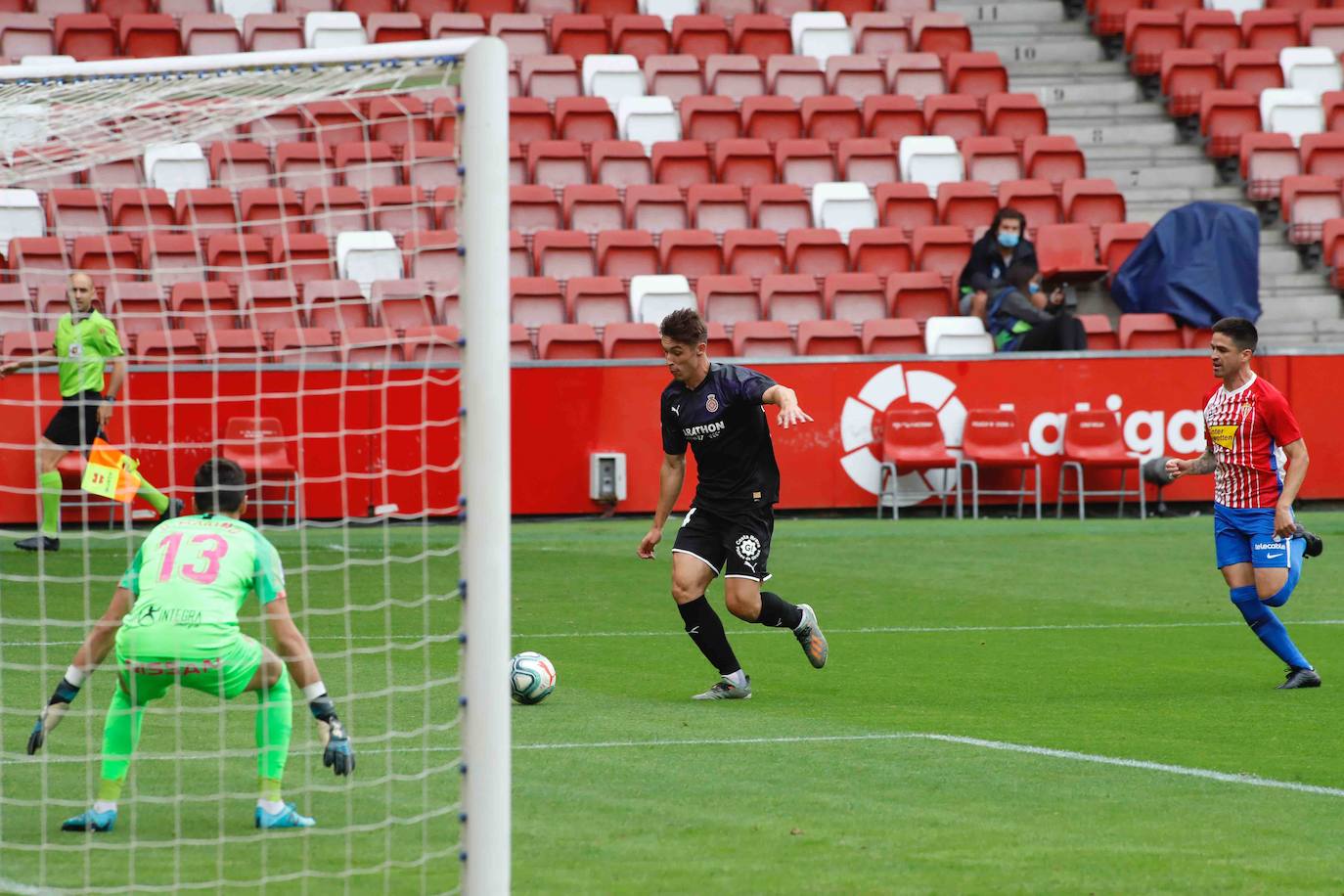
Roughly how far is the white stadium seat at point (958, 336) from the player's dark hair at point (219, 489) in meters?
14.0

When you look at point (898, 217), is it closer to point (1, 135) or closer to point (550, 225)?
point (550, 225)

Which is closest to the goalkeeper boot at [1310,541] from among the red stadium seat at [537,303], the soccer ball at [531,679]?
the soccer ball at [531,679]

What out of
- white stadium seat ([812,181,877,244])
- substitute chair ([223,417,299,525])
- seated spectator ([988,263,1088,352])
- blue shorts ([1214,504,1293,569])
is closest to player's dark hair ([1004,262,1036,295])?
seated spectator ([988,263,1088,352])

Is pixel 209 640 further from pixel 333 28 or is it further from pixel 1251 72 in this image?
pixel 1251 72

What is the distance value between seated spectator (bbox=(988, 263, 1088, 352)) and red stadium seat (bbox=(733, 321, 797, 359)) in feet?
7.30

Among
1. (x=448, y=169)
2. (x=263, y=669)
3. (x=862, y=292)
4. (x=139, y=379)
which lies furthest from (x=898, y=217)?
(x=263, y=669)

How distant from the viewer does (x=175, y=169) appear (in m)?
19.0

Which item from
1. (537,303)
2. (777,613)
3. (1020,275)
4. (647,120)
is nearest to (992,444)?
(1020,275)

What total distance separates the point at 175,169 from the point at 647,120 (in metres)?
5.68

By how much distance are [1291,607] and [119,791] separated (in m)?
9.10

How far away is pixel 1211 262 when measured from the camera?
20016mm

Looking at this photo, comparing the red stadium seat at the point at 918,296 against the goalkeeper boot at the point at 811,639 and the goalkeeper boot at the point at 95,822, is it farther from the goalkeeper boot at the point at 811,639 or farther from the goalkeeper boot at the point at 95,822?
the goalkeeper boot at the point at 95,822

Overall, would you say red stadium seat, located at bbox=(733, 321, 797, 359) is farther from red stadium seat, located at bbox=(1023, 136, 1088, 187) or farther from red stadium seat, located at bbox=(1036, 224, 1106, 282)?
red stadium seat, located at bbox=(1023, 136, 1088, 187)

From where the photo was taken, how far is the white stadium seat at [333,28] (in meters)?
21.5
